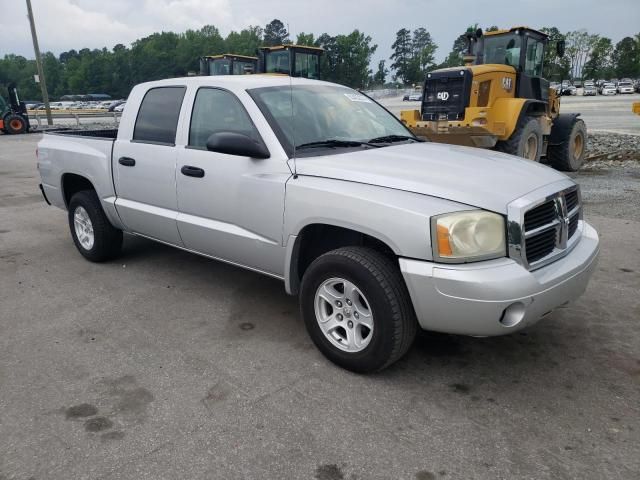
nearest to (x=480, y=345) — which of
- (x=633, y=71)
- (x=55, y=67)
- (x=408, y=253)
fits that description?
(x=408, y=253)

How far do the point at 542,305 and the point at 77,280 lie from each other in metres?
4.10

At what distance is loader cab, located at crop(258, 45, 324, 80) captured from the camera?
52.6 feet

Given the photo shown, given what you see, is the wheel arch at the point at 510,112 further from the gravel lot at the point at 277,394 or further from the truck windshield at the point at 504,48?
the gravel lot at the point at 277,394

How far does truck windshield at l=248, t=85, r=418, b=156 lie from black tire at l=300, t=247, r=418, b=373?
88cm

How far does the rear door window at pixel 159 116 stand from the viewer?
445 cm

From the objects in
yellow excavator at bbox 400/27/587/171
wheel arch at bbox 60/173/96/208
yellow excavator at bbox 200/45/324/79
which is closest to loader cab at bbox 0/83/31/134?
yellow excavator at bbox 200/45/324/79

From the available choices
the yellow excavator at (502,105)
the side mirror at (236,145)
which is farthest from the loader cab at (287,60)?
the side mirror at (236,145)

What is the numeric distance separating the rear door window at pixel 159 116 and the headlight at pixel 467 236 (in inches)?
97.1

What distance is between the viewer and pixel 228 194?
3.89 meters

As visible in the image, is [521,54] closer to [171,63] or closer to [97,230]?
[97,230]

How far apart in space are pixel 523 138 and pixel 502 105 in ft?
2.30

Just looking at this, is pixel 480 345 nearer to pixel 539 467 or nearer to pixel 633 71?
pixel 539 467

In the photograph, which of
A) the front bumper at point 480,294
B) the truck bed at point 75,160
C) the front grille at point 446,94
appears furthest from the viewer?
the front grille at point 446,94

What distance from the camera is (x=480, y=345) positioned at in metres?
3.74
